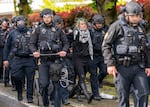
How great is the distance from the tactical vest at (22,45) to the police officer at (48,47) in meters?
1.46

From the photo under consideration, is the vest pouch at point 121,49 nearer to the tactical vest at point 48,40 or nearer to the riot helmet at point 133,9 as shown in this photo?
the riot helmet at point 133,9

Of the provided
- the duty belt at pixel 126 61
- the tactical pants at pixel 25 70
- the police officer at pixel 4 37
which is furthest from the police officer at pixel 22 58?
the duty belt at pixel 126 61

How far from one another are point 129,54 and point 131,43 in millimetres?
174

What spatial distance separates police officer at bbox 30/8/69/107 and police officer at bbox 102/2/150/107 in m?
1.84

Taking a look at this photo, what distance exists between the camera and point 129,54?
7.32 meters

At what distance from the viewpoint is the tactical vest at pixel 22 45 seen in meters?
10.7

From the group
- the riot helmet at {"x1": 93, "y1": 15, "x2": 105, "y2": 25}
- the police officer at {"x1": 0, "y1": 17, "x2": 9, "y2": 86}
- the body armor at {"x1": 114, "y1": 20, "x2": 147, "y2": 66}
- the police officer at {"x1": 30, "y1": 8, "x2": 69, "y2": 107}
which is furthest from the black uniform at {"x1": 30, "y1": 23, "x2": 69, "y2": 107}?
the police officer at {"x1": 0, "y1": 17, "x2": 9, "y2": 86}

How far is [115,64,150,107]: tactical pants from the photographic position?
24.2 feet

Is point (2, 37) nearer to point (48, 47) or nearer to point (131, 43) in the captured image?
point (48, 47)

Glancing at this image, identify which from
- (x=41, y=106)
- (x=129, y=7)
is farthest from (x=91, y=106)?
(x=129, y=7)

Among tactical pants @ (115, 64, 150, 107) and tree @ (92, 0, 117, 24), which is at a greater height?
tree @ (92, 0, 117, 24)

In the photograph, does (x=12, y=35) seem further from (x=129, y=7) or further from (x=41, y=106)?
(x=129, y=7)

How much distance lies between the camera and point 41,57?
9.23 meters

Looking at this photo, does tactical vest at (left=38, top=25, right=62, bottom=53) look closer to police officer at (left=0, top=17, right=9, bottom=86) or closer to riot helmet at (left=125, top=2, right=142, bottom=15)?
riot helmet at (left=125, top=2, right=142, bottom=15)
